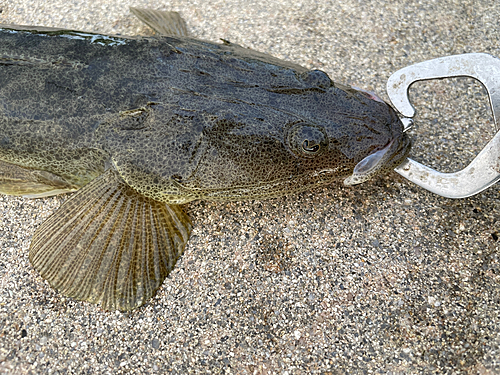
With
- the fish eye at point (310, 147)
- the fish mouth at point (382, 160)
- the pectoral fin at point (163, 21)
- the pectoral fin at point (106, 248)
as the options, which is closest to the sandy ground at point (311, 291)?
the pectoral fin at point (106, 248)

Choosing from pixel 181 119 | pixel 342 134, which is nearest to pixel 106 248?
pixel 181 119

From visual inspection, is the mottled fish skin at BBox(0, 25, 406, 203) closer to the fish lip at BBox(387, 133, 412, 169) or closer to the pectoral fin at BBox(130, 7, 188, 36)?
the fish lip at BBox(387, 133, 412, 169)

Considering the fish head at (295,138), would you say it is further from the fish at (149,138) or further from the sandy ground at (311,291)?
the sandy ground at (311,291)

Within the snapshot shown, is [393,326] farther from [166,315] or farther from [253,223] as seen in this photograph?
[166,315]

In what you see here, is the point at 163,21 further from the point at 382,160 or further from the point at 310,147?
the point at 382,160

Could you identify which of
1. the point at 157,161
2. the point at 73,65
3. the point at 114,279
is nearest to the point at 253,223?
the point at 157,161

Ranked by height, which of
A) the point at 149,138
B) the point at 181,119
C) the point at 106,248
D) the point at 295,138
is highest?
the point at 295,138

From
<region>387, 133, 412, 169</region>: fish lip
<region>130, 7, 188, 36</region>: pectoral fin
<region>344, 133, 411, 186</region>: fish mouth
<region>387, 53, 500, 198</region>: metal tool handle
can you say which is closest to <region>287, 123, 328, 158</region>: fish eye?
<region>344, 133, 411, 186</region>: fish mouth
